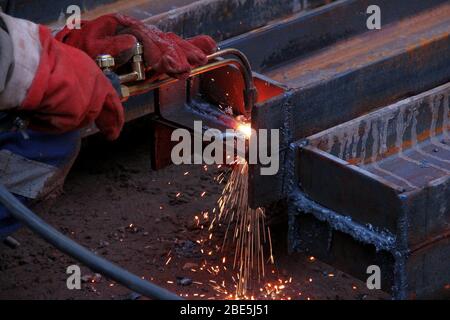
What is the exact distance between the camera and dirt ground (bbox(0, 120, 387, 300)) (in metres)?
5.04

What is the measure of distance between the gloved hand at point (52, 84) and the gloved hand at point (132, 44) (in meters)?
0.27

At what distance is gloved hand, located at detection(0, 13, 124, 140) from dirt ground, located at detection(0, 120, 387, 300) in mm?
1302

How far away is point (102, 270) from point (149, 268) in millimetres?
1505

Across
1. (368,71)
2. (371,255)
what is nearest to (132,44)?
(371,255)

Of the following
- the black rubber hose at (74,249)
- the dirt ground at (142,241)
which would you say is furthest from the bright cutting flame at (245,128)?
the black rubber hose at (74,249)

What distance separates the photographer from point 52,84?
376 centimetres

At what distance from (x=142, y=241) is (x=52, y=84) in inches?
69.7

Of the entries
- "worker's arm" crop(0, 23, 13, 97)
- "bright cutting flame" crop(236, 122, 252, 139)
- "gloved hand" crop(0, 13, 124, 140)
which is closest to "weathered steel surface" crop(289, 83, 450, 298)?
"bright cutting flame" crop(236, 122, 252, 139)

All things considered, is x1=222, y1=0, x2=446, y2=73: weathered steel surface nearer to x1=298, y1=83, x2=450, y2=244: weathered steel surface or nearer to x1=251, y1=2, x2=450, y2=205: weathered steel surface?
x1=251, y1=2, x2=450, y2=205: weathered steel surface

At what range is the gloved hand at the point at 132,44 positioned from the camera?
4.22 metres

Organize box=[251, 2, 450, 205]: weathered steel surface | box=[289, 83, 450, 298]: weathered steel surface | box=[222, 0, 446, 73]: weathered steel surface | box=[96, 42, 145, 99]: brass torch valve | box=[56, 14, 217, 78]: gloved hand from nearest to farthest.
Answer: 1. box=[96, 42, 145, 99]: brass torch valve
2. box=[56, 14, 217, 78]: gloved hand
3. box=[289, 83, 450, 298]: weathered steel surface
4. box=[251, 2, 450, 205]: weathered steel surface
5. box=[222, 0, 446, 73]: weathered steel surface

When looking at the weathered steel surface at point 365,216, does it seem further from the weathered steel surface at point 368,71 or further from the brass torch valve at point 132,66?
the brass torch valve at point 132,66

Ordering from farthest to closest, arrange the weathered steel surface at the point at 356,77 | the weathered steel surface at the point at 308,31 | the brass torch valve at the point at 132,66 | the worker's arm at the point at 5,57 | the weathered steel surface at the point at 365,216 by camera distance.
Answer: the weathered steel surface at the point at 308,31, the weathered steel surface at the point at 356,77, the weathered steel surface at the point at 365,216, the brass torch valve at the point at 132,66, the worker's arm at the point at 5,57
